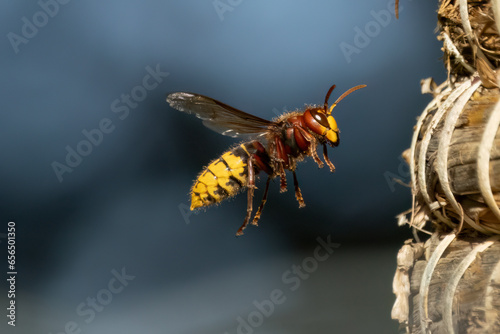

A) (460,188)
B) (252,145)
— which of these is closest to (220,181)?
(252,145)

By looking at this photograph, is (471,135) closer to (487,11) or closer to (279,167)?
(487,11)

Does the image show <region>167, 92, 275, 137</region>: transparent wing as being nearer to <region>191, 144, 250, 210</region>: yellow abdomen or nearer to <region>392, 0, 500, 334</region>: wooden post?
<region>191, 144, 250, 210</region>: yellow abdomen

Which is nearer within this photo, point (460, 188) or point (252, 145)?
point (460, 188)

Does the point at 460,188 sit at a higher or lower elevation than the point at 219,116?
lower

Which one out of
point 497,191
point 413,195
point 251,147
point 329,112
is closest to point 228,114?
point 251,147

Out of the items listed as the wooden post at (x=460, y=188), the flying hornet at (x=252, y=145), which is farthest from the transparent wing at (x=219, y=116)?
the wooden post at (x=460, y=188)

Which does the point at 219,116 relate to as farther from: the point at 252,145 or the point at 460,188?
the point at 460,188

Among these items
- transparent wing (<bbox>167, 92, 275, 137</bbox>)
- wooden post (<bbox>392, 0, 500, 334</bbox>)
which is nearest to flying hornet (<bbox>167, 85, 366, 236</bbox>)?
transparent wing (<bbox>167, 92, 275, 137</bbox>)

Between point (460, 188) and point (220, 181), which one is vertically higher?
point (220, 181)
